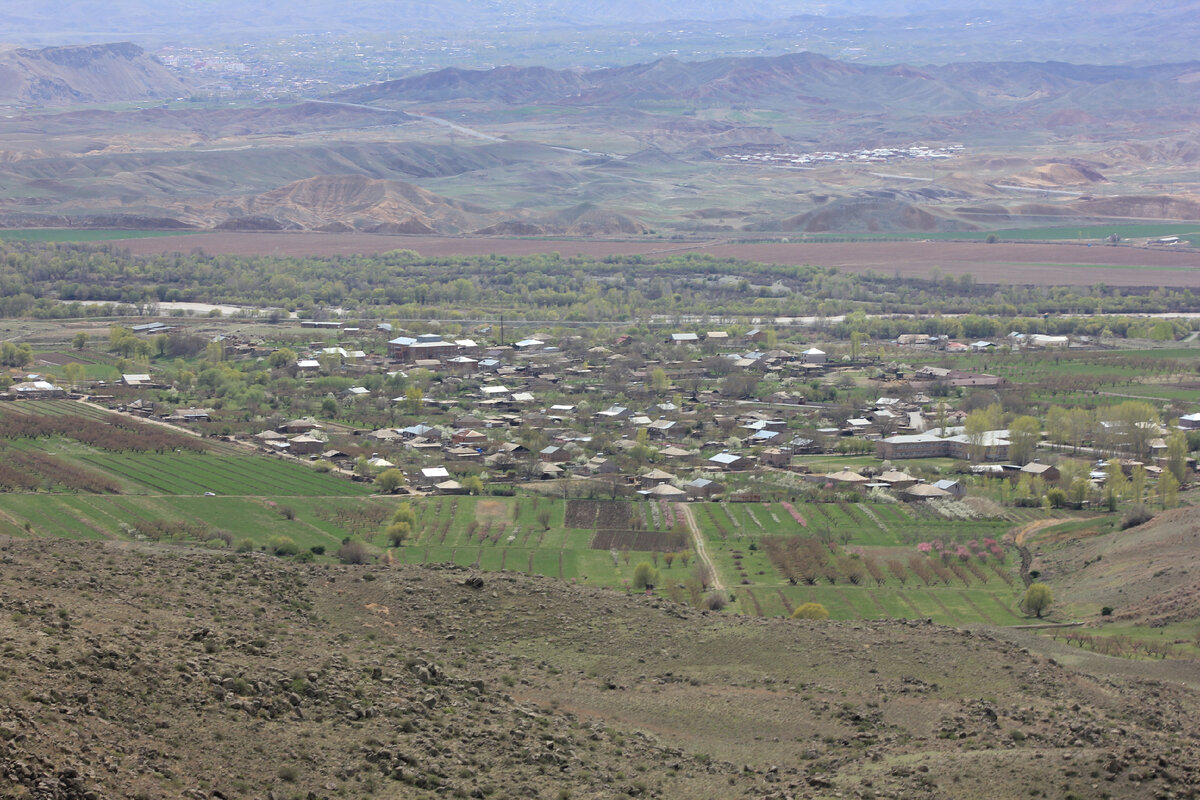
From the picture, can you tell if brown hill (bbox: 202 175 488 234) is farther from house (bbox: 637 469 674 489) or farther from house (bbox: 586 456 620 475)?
house (bbox: 637 469 674 489)

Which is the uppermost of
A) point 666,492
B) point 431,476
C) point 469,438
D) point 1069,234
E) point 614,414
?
point 1069,234

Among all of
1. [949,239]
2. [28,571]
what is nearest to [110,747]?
[28,571]

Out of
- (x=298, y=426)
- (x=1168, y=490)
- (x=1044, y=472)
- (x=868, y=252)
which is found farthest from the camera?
(x=868, y=252)

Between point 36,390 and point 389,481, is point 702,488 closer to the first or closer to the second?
point 389,481

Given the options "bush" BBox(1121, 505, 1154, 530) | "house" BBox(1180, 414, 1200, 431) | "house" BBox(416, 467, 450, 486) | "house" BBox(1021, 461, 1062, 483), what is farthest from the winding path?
"house" BBox(1180, 414, 1200, 431)

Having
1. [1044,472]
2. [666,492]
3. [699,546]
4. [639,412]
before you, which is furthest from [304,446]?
[1044,472]

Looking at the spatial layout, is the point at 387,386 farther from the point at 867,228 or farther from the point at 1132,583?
the point at 867,228
